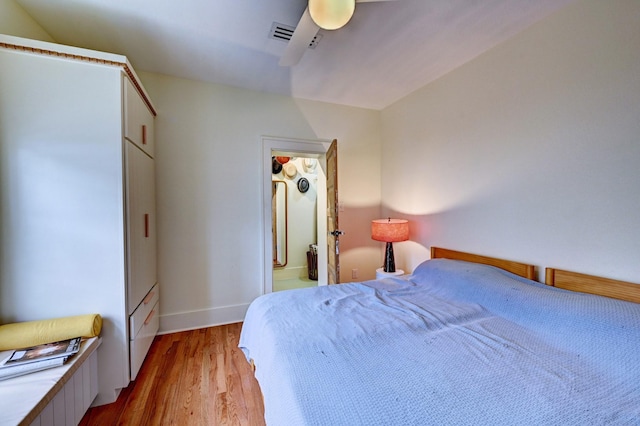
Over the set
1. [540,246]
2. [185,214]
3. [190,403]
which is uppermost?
[185,214]

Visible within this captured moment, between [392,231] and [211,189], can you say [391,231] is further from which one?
[211,189]

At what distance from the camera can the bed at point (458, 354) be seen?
0.81 metres

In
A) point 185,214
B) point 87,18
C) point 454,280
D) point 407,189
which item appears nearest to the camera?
point 87,18

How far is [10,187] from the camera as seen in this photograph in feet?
4.64

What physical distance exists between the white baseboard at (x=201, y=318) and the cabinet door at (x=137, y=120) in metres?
1.67

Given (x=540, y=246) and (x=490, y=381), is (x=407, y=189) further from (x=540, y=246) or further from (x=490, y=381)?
(x=490, y=381)

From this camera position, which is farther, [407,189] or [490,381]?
[407,189]

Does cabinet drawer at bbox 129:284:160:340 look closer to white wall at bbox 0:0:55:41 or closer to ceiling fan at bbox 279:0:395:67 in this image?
white wall at bbox 0:0:55:41

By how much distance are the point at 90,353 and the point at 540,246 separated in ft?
9.94

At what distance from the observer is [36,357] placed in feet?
4.22

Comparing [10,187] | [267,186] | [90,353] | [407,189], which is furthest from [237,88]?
[90,353]

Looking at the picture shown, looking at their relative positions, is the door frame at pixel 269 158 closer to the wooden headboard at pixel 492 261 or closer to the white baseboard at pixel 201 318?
the white baseboard at pixel 201 318

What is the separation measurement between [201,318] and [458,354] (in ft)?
8.22

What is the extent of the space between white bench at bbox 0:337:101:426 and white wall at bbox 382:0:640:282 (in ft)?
9.48
